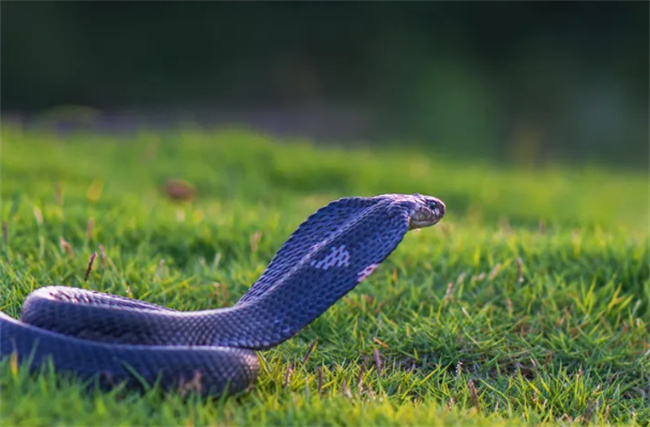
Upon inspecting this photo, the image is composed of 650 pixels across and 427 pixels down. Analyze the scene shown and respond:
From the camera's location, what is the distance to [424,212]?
3.01 m

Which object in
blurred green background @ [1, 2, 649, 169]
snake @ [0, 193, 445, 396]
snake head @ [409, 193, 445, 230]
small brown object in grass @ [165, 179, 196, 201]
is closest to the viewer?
snake @ [0, 193, 445, 396]

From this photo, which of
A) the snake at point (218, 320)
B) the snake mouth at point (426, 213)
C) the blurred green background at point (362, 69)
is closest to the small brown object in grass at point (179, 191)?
the snake at point (218, 320)

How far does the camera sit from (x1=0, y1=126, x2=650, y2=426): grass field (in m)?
2.52

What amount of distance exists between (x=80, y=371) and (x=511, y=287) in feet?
7.42

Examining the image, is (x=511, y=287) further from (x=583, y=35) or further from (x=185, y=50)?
(x=583, y=35)

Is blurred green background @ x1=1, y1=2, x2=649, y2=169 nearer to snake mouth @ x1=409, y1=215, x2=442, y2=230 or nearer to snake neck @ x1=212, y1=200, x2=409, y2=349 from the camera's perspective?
snake mouth @ x1=409, y1=215, x2=442, y2=230

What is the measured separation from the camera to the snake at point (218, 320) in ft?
8.02

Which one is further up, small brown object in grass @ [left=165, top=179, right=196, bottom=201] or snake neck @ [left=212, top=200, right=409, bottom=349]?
snake neck @ [left=212, top=200, right=409, bottom=349]

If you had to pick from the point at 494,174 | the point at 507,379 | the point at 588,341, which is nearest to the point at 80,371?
the point at 507,379

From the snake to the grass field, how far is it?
7 centimetres

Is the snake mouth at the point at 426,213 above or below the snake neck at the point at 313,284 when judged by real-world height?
above

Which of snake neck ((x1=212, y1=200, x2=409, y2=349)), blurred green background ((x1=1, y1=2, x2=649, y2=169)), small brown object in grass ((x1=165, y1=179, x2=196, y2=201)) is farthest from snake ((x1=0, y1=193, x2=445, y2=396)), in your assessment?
blurred green background ((x1=1, y1=2, x2=649, y2=169))

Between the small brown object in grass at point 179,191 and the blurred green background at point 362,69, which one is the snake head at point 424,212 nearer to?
the small brown object in grass at point 179,191

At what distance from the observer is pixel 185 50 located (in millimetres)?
15820
